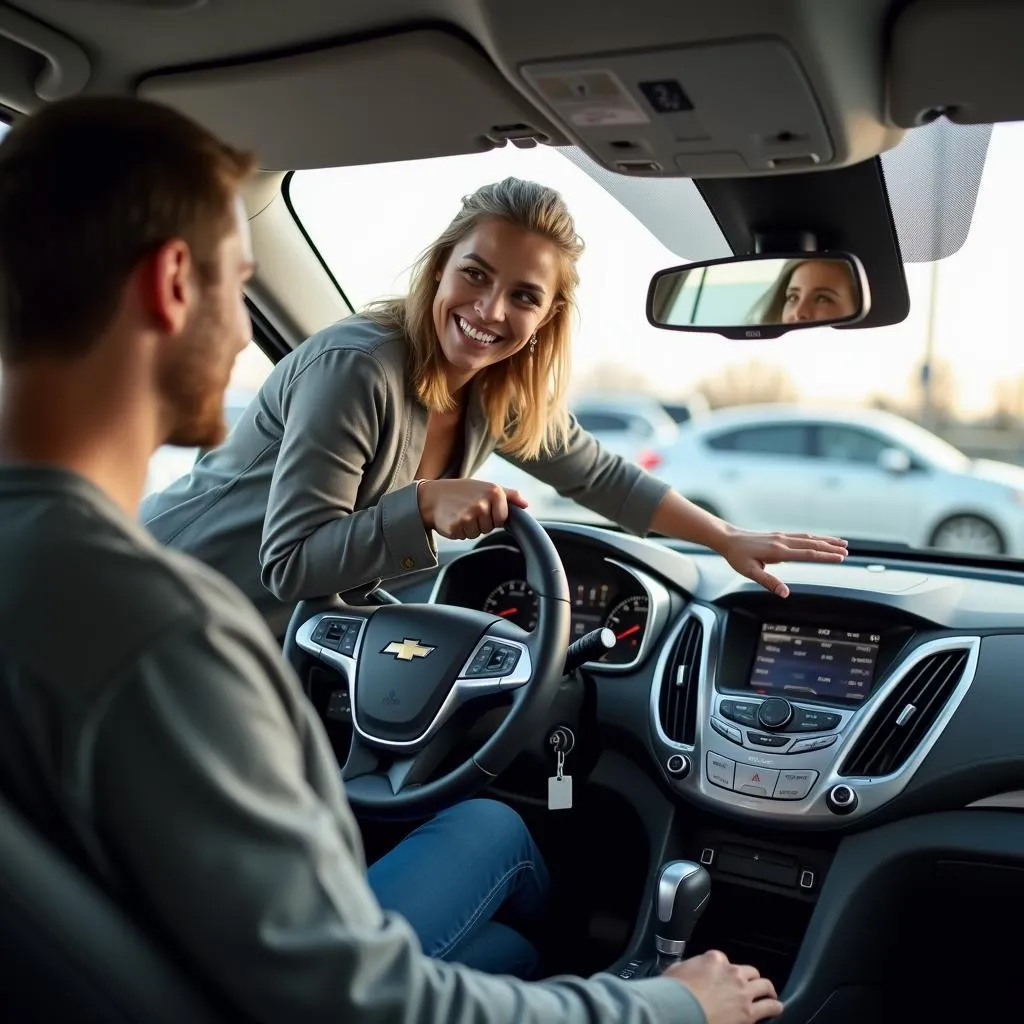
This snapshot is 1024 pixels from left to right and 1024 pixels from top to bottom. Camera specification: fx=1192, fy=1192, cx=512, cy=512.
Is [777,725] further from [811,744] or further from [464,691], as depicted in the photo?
[464,691]

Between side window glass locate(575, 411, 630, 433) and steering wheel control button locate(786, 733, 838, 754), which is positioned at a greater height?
side window glass locate(575, 411, 630, 433)

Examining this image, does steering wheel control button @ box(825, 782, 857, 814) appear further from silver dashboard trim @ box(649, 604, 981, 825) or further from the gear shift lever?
the gear shift lever

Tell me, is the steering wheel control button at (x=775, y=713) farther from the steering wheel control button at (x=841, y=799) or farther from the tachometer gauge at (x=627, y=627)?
the tachometer gauge at (x=627, y=627)

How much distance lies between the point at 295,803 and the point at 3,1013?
1.06 feet

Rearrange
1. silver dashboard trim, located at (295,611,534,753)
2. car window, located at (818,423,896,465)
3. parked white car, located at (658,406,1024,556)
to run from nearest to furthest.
A: silver dashboard trim, located at (295,611,534,753)
parked white car, located at (658,406,1024,556)
car window, located at (818,423,896,465)

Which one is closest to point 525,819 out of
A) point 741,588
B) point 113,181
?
point 741,588

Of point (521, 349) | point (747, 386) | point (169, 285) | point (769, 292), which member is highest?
point (747, 386)

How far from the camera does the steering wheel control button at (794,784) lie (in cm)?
248

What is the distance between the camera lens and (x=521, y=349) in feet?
9.29

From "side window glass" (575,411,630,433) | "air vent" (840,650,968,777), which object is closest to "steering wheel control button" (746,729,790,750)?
"air vent" (840,650,968,777)

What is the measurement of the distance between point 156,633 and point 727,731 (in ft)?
6.05

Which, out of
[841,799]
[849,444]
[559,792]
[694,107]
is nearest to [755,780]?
[841,799]

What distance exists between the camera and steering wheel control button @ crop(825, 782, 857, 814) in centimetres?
243

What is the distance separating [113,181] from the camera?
1128 millimetres
